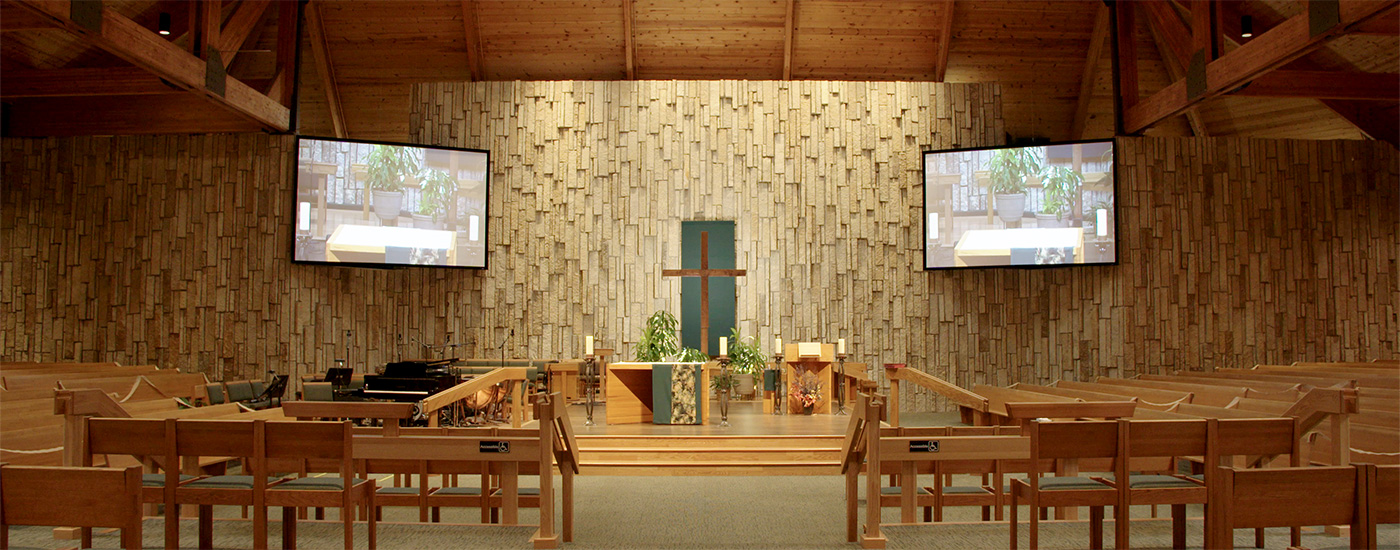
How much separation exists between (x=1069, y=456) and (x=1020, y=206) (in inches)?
313

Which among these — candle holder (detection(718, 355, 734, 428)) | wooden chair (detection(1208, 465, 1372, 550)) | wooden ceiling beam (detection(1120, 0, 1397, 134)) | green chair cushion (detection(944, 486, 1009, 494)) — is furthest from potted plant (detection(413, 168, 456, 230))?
wooden chair (detection(1208, 465, 1372, 550))

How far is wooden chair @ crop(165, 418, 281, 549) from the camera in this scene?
3479mm

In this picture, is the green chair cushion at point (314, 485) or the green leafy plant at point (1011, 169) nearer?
the green chair cushion at point (314, 485)

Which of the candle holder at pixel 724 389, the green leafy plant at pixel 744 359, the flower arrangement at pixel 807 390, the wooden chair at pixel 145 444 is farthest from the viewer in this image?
the green leafy plant at pixel 744 359

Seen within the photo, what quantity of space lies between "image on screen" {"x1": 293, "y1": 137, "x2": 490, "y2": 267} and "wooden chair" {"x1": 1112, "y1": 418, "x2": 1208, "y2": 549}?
9.24 meters

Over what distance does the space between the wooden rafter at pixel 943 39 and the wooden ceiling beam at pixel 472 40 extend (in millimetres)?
6398

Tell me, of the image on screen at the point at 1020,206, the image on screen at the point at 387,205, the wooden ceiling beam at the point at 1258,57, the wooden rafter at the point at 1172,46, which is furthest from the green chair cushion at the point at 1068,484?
the image on screen at the point at 387,205

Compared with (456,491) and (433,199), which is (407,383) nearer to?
(456,491)

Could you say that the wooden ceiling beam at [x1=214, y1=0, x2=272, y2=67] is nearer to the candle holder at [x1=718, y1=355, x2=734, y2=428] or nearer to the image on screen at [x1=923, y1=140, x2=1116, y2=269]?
the candle holder at [x1=718, y1=355, x2=734, y2=428]

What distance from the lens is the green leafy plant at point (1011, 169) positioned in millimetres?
10859

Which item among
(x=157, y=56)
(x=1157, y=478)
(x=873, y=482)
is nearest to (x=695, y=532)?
(x=873, y=482)

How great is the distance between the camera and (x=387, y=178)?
10883 millimetres

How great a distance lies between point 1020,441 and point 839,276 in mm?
7523

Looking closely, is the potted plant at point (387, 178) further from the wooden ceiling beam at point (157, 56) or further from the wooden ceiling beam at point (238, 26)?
the wooden ceiling beam at point (238, 26)
